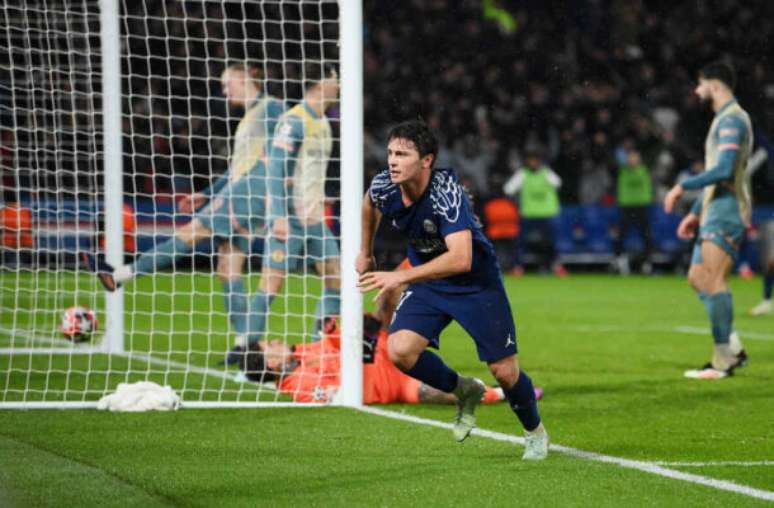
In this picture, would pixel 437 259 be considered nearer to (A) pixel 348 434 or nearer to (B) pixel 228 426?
(A) pixel 348 434

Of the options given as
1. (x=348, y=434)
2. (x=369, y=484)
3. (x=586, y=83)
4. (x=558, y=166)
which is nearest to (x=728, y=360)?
(x=348, y=434)

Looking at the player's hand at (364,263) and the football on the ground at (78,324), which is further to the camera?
the football on the ground at (78,324)

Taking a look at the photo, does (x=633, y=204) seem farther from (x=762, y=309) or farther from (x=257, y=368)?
(x=257, y=368)

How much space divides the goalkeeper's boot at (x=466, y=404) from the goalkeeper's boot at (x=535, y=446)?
327 millimetres

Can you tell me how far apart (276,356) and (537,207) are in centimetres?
1485

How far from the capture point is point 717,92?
9414 mm

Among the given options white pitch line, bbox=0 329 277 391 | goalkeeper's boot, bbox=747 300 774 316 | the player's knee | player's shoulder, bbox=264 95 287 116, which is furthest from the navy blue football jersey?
goalkeeper's boot, bbox=747 300 774 316

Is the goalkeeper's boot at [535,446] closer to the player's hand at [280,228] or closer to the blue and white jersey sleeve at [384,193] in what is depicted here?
the blue and white jersey sleeve at [384,193]

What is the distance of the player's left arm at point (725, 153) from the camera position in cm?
909

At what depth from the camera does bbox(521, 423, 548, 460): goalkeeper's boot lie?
5986mm

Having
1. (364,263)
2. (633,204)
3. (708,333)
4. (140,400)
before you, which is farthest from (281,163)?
(633,204)

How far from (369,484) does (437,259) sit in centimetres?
107

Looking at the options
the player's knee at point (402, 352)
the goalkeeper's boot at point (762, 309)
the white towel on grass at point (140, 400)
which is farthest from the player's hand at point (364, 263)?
the goalkeeper's boot at point (762, 309)

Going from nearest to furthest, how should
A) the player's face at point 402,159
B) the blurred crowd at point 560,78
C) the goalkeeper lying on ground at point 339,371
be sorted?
the player's face at point 402,159, the goalkeeper lying on ground at point 339,371, the blurred crowd at point 560,78
